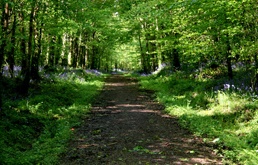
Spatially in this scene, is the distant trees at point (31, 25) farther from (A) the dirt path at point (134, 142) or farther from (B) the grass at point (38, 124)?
(A) the dirt path at point (134, 142)

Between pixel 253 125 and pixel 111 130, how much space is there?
4.73 m

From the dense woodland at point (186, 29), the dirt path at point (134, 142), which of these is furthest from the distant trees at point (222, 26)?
the dirt path at point (134, 142)

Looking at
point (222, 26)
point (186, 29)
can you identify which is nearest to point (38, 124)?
point (222, 26)

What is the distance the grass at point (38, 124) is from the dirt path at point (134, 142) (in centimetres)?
49

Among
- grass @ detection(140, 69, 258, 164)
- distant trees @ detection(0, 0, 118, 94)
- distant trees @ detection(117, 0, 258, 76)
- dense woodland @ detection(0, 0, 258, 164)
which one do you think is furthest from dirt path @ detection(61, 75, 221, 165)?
distant trees @ detection(0, 0, 118, 94)

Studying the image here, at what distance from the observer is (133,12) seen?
49.9 feet

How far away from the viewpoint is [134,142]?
787 cm

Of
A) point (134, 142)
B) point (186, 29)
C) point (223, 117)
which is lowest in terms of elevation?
point (134, 142)

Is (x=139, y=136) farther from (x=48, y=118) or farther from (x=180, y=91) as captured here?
(x=180, y=91)

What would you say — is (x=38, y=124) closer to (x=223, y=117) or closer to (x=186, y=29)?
(x=223, y=117)

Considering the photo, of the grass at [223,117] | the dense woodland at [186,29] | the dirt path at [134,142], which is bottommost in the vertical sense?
the dirt path at [134,142]

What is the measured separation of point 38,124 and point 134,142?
3.76 metres

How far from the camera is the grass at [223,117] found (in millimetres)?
6910

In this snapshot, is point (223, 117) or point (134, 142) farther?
point (223, 117)
